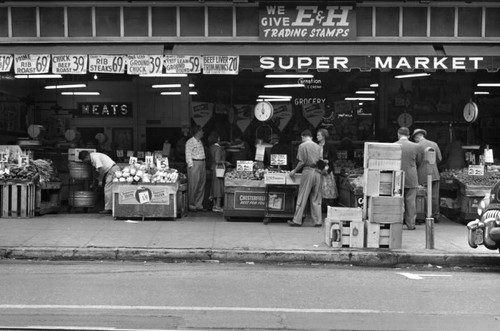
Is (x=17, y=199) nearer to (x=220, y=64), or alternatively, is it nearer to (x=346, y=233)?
(x=220, y=64)

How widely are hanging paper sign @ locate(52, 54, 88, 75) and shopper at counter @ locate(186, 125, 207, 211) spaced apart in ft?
9.61

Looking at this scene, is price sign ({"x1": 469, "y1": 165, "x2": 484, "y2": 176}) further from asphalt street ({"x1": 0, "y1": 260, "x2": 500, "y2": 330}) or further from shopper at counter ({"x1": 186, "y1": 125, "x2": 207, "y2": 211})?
shopper at counter ({"x1": 186, "y1": 125, "x2": 207, "y2": 211})

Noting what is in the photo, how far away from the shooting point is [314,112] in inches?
641

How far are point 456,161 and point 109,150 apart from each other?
9.31 m

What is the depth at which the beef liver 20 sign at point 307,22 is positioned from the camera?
42.5 feet

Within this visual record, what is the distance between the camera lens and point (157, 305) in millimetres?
6277

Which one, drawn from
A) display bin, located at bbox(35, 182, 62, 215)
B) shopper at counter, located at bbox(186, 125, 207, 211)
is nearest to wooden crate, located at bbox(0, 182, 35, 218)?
display bin, located at bbox(35, 182, 62, 215)

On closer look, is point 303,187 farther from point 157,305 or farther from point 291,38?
point 157,305

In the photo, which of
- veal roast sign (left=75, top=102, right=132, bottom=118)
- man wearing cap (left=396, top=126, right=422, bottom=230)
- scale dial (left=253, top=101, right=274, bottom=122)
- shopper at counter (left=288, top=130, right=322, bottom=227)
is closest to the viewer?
shopper at counter (left=288, top=130, right=322, bottom=227)

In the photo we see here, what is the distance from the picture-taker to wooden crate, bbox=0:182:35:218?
40.0 ft

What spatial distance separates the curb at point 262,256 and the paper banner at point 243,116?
728cm

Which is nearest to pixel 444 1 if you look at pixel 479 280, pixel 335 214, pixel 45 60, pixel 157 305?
pixel 335 214

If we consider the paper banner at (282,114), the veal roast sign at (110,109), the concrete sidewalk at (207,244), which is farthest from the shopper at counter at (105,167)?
the paper banner at (282,114)

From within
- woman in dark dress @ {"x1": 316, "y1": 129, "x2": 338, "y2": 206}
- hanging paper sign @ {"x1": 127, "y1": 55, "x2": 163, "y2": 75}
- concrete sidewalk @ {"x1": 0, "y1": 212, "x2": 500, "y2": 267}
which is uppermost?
hanging paper sign @ {"x1": 127, "y1": 55, "x2": 163, "y2": 75}
